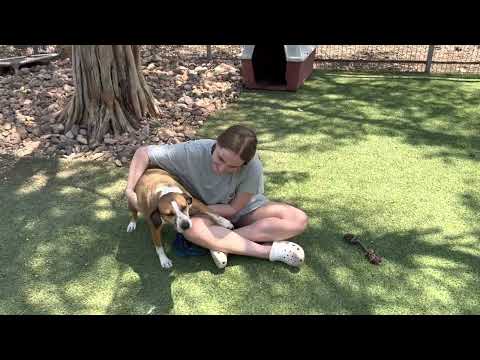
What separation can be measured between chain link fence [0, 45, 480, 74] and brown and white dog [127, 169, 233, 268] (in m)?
4.49

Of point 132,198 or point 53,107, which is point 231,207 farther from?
point 53,107

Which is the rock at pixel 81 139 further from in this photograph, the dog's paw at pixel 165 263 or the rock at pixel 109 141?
the dog's paw at pixel 165 263

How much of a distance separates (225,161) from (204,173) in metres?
0.37

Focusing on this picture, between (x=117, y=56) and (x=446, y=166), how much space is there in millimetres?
3396

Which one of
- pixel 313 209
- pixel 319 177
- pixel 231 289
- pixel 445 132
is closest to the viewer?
pixel 231 289

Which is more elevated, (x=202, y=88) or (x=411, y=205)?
(x=202, y=88)

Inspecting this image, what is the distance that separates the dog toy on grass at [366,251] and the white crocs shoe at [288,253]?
463 mm

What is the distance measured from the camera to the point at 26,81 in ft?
18.9

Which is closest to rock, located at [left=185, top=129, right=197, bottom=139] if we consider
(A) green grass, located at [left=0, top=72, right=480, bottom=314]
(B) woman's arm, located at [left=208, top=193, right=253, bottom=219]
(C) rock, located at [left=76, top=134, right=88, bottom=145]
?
(A) green grass, located at [left=0, top=72, right=480, bottom=314]

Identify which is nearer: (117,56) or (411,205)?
(411,205)

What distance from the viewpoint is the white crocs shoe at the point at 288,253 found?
2.82 metres

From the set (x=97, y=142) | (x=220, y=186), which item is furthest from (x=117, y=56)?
(x=220, y=186)

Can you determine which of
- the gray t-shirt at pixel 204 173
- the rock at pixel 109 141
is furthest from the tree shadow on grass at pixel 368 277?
the rock at pixel 109 141

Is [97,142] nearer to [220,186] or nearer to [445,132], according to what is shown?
[220,186]
